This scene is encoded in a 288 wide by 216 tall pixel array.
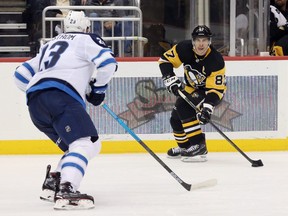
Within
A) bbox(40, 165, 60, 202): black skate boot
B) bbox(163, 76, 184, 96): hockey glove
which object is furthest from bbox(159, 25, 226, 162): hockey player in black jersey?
bbox(40, 165, 60, 202): black skate boot

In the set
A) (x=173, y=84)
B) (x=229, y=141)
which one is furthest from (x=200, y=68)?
(x=229, y=141)

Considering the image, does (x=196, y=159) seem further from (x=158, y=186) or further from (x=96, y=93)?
(x=96, y=93)

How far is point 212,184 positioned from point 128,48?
8.65ft

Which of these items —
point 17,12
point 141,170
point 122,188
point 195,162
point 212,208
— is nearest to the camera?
point 212,208

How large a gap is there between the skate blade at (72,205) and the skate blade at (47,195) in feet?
0.93

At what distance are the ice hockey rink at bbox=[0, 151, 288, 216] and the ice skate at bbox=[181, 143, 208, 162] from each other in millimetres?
59

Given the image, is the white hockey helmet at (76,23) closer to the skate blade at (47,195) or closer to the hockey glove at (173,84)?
the skate blade at (47,195)

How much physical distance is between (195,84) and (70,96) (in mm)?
2118

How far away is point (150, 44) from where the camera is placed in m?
7.87

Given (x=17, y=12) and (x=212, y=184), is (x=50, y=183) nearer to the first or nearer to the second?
(x=212, y=184)

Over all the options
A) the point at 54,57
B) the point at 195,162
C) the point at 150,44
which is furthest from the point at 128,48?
the point at 54,57

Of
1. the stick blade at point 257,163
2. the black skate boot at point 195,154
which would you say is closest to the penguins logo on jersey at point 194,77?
the black skate boot at point 195,154

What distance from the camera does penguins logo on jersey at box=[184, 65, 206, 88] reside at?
6.33 meters

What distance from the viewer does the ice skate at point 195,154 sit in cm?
635
